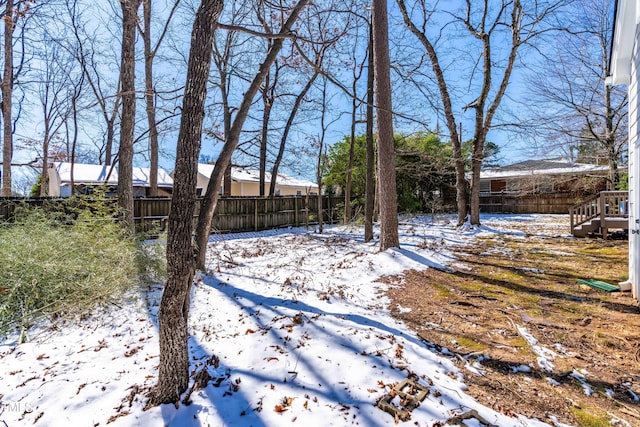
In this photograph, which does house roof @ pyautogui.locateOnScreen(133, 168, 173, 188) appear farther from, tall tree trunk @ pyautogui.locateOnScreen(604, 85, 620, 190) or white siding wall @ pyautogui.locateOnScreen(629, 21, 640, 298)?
tall tree trunk @ pyautogui.locateOnScreen(604, 85, 620, 190)

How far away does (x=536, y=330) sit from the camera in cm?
293

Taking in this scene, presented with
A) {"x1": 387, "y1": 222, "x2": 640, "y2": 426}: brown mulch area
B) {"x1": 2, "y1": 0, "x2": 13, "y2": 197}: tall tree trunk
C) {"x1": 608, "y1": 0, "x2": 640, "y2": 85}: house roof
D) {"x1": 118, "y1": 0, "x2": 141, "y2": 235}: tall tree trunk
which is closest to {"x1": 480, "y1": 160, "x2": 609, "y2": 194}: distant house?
{"x1": 608, "y1": 0, "x2": 640, "y2": 85}: house roof

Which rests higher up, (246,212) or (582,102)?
(582,102)

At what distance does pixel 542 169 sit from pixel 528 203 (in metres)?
2.27

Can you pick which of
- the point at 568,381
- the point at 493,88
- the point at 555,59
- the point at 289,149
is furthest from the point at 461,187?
the point at 568,381

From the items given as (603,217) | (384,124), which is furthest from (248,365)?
(603,217)

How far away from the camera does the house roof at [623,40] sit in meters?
3.70

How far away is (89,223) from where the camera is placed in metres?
4.23

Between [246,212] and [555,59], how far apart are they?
42.8 ft

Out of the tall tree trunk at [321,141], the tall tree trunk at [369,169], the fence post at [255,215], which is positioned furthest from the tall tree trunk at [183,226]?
the fence post at [255,215]

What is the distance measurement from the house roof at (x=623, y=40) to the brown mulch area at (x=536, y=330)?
117 inches

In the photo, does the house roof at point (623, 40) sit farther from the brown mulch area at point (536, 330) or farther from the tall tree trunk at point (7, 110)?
the tall tree trunk at point (7, 110)

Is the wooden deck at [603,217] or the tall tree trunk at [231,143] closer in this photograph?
the tall tree trunk at [231,143]

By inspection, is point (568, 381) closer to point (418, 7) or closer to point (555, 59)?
point (418, 7)
